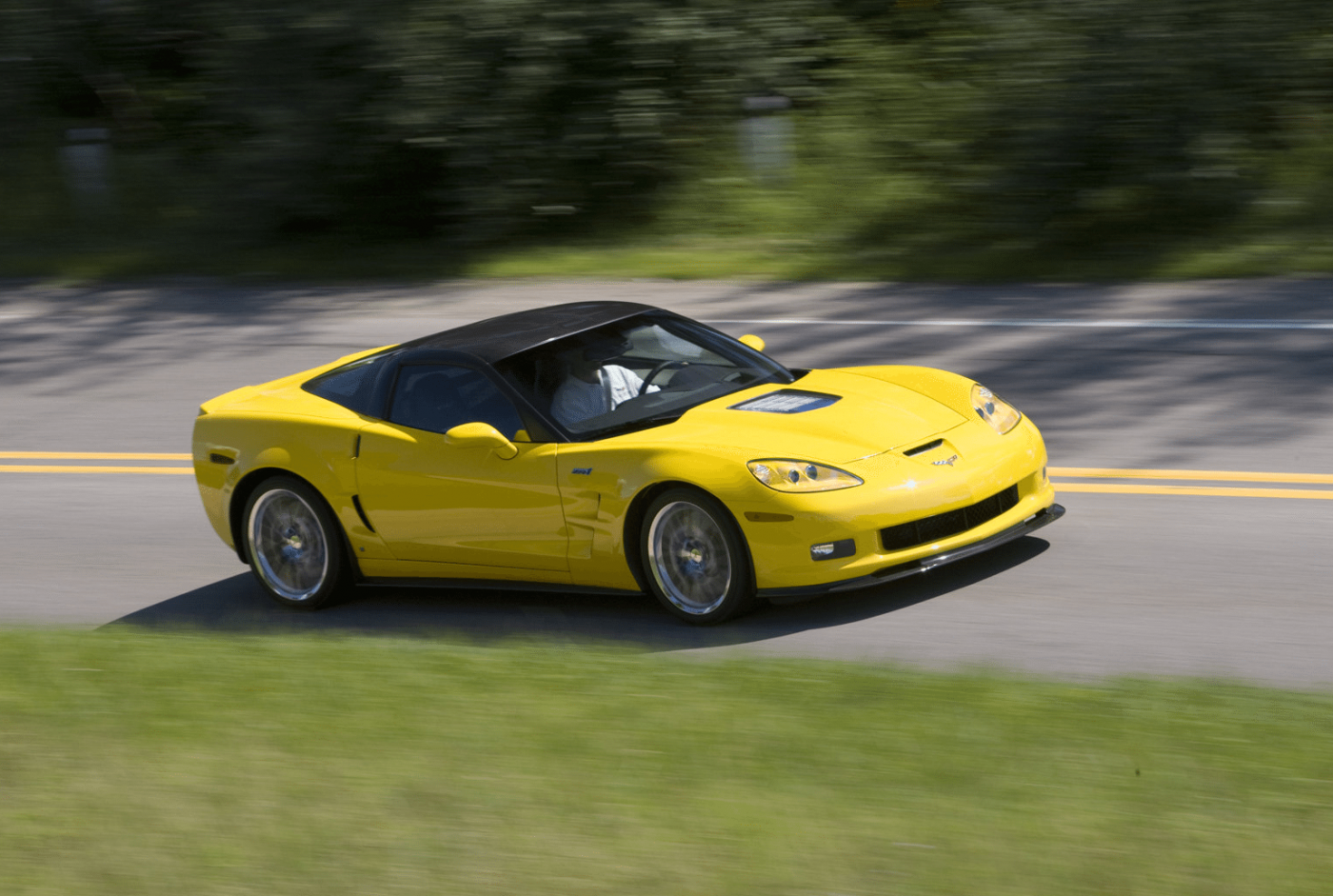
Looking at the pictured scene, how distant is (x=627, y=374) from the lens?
7520 mm

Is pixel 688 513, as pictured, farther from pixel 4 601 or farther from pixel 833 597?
pixel 4 601

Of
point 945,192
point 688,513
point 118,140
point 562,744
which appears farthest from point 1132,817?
point 118,140

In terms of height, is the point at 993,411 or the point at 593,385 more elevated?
the point at 593,385

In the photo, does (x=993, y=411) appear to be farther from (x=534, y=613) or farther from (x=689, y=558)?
(x=534, y=613)

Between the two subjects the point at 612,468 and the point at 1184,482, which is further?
the point at 1184,482

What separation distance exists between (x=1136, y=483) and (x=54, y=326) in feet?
35.1

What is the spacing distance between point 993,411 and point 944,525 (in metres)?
0.89

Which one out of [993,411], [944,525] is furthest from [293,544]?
[993,411]

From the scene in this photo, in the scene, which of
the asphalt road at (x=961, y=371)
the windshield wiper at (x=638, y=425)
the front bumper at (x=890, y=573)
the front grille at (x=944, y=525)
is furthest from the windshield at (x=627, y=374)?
the front grille at (x=944, y=525)

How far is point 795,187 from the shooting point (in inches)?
687

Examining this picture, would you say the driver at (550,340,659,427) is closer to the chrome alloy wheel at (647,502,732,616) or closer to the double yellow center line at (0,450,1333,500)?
the chrome alloy wheel at (647,502,732,616)

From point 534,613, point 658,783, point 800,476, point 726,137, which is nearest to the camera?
point 658,783

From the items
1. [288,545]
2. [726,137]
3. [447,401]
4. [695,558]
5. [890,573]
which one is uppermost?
→ [726,137]

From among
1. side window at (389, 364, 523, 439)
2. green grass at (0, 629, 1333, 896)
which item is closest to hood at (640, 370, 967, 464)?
side window at (389, 364, 523, 439)
